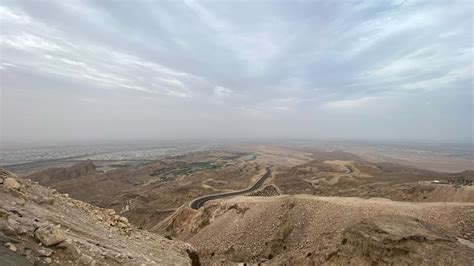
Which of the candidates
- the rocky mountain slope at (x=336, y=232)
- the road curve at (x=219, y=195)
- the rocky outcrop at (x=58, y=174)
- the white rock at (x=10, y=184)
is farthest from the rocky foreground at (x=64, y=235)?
the rocky outcrop at (x=58, y=174)

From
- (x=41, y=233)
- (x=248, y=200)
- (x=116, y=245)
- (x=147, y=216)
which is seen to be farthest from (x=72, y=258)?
(x=147, y=216)

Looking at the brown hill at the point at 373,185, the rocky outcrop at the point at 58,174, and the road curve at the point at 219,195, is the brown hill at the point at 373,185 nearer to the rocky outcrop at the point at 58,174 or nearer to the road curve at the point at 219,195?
the road curve at the point at 219,195

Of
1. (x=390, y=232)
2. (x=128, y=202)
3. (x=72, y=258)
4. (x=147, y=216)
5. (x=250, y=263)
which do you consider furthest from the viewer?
(x=128, y=202)

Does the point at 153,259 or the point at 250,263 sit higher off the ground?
the point at 153,259

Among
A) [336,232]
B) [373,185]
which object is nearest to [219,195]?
[373,185]

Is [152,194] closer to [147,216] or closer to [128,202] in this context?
[128,202]
